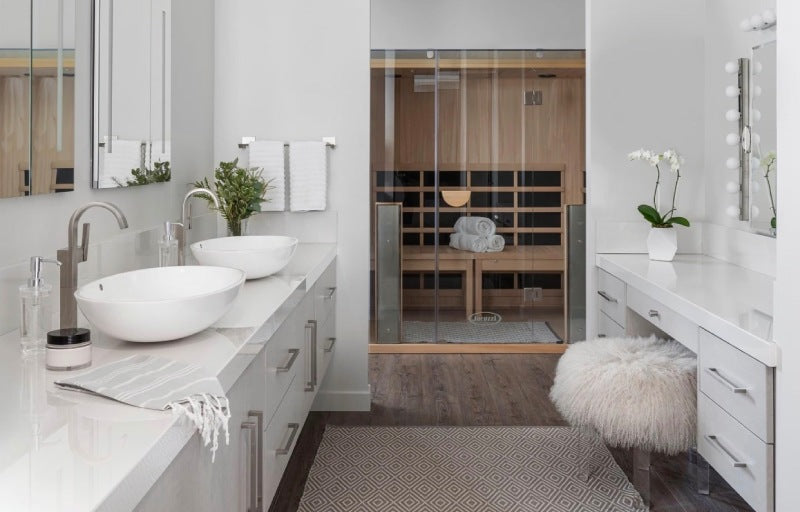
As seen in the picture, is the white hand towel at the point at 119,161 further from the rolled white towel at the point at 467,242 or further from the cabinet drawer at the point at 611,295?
the rolled white towel at the point at 467,242

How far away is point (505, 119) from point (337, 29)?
1651mm

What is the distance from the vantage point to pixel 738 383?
2027 mm

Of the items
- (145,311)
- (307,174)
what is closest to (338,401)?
(307,174)

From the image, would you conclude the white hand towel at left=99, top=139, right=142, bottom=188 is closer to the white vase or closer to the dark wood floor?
the dark wood floor

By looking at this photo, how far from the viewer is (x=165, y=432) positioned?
1.04 meters

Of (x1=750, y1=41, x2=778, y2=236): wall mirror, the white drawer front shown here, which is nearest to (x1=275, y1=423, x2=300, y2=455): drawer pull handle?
the white drawer front

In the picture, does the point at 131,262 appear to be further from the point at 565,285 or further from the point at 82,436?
the point at 565,285

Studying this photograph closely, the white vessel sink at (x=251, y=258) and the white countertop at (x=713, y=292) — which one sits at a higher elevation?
the white vessel sink at (x=251, y=258)

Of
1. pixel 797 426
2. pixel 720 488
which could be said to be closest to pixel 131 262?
pixel 797 426

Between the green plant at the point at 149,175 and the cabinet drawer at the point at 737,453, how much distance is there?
6.31 ft

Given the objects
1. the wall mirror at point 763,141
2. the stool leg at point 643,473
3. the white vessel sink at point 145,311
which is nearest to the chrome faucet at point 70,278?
the white vessel sink at point 145,311

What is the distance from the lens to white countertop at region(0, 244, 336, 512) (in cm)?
85

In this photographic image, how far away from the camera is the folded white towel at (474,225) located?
192 inches

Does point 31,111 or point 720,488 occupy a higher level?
point 31,111
